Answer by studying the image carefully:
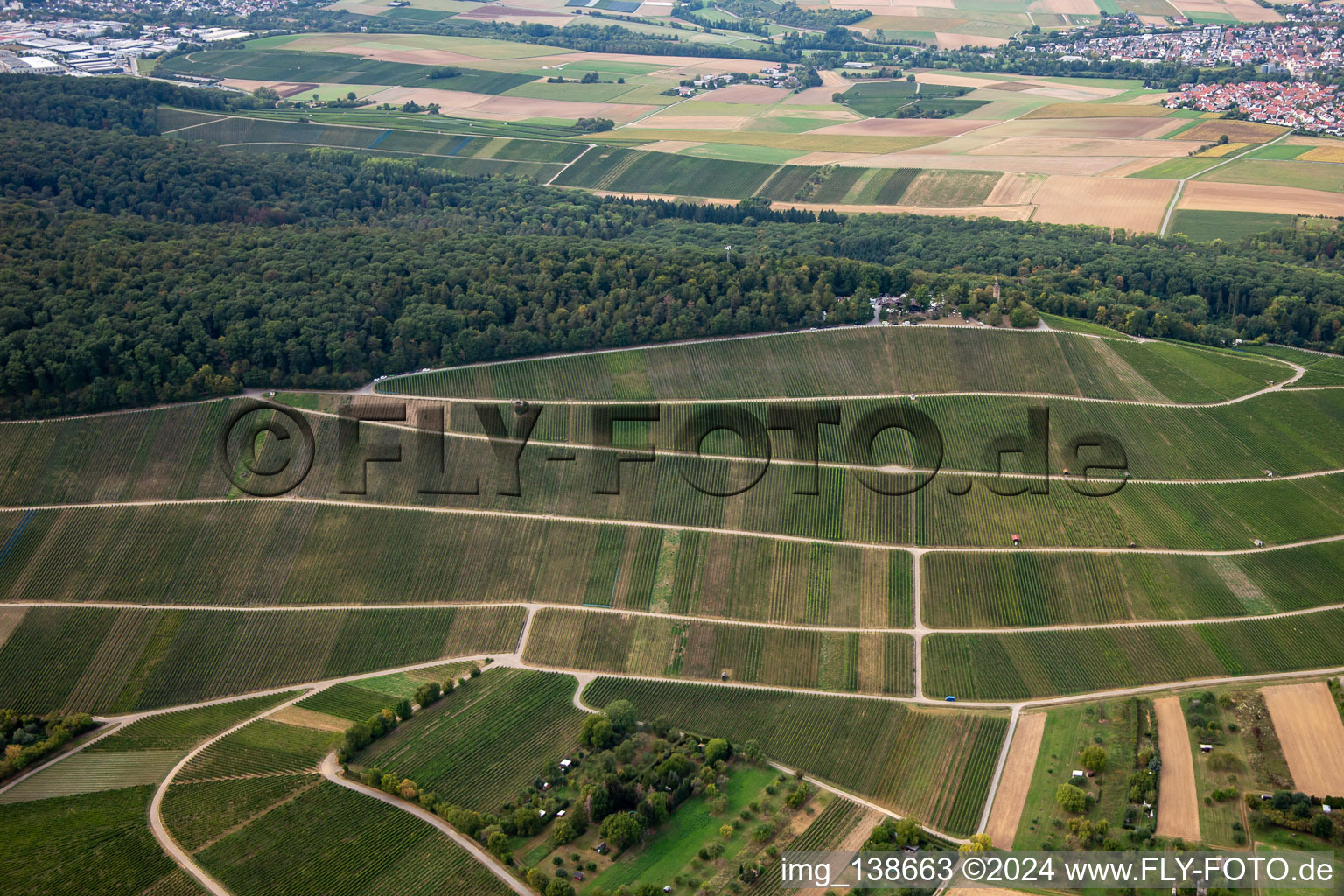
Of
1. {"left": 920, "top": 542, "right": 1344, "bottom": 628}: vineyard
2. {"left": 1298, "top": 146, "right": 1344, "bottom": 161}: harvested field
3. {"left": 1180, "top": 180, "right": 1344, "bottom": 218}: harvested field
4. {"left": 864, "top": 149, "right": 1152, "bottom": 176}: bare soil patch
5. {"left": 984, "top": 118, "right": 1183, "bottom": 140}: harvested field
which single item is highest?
{"left": 984, "top": 118, "right": 1183, "bottom": 140}: harvested field

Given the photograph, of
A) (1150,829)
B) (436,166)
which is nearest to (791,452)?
(1150,829)

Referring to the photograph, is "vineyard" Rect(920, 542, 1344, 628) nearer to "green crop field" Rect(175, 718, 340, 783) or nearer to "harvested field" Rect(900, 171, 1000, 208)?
"green crop field" Rect(175, 718, 340, 783)

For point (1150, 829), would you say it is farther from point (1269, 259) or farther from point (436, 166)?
point (436, 166)

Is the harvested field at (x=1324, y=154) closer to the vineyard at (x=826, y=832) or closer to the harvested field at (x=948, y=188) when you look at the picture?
the harvested field at (x=948, y=188)

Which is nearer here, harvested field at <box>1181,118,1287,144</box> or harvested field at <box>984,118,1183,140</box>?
harvested field at <box>1181,118,1287,144</box>

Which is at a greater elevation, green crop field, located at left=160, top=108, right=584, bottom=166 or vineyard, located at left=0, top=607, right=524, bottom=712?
green crop field, located at left=160, top=108, right=584, bottom=166

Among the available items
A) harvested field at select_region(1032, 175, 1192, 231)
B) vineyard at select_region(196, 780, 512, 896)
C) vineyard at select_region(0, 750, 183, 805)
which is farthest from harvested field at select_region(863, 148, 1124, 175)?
vineyard at select_region(0, 750, 183, 805)
